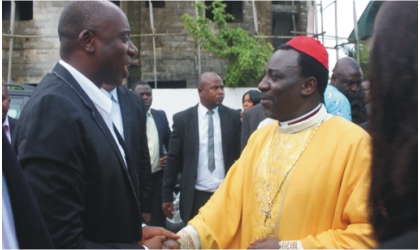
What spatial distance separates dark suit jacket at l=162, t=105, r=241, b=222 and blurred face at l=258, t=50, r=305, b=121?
281cm

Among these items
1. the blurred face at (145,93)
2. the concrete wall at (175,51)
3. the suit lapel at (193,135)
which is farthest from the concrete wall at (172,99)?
the suit lapel at (193,135)

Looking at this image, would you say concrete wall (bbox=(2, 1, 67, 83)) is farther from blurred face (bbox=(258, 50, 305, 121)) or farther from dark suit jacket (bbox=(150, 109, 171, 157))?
blurred face (bbox=(258, 50, 305, 121))

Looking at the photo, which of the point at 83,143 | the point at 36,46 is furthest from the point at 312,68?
the point at 36,46

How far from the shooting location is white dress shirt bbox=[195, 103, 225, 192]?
17.9 ft

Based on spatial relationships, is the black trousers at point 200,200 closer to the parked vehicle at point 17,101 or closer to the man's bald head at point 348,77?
the man's bald head at point 348,77

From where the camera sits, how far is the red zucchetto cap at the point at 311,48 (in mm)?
2754

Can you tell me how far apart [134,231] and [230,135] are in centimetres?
340

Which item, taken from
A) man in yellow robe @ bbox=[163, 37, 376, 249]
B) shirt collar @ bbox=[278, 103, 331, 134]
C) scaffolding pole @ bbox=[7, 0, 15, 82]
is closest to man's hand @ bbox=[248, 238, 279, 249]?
man in yellow robe @ bbox=[163, 37, 376, 249]

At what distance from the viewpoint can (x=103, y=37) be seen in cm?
236

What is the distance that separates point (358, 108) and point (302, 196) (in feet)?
8.61

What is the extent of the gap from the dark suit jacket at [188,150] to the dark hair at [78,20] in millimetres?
3259

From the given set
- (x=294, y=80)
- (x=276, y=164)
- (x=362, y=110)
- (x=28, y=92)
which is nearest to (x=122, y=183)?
(x=276, y=164)

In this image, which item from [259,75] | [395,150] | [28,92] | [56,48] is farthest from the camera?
[56,48]

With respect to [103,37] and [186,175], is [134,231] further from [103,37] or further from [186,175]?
[186,175]
